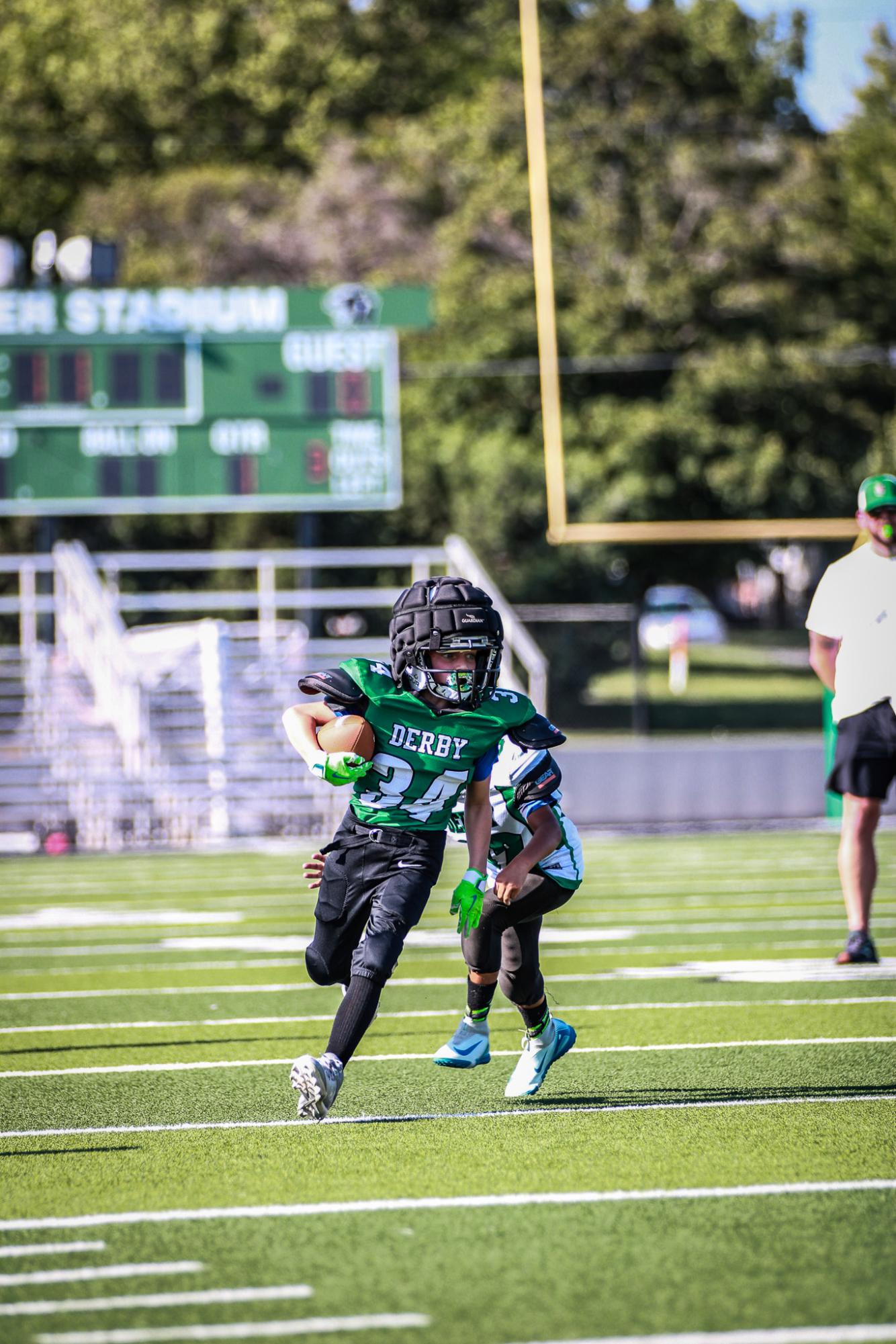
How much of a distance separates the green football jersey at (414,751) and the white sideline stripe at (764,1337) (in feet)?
6.09

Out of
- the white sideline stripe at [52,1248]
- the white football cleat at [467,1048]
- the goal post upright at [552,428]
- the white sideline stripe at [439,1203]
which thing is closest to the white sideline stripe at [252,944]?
the white football cleat at [467,1048]

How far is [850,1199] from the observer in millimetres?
3752

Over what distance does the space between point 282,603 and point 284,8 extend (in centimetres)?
2106

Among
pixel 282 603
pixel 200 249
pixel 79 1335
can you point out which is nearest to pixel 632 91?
pixel 200 249

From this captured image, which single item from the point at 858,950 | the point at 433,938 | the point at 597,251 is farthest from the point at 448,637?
the point at 597,251

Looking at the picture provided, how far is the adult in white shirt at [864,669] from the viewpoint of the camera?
6.68 meters

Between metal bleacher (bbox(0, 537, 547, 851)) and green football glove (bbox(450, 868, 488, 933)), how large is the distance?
1062 centimetres

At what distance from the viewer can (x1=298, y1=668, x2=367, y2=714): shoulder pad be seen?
15.0ft

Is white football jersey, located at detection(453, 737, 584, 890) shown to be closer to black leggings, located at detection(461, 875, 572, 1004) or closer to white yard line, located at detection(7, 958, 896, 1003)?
black leggings, located at detection(461, 875, 572, 1004)

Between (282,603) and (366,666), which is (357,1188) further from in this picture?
(282,603)

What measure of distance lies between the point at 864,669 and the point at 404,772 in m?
2.64

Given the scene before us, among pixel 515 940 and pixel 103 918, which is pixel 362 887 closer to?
pixel 515 940

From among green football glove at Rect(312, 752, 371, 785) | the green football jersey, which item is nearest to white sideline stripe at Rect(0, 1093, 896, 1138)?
the green football jersey

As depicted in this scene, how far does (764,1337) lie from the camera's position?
9.67 ft
